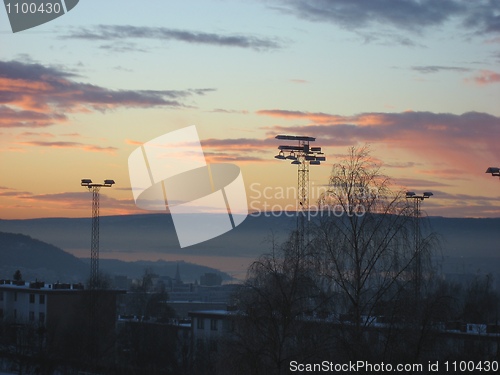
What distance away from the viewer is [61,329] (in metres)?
82.9

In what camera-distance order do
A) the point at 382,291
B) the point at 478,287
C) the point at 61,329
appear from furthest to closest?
the point at 478,287 < the point at 61,329 < the point at 382,291

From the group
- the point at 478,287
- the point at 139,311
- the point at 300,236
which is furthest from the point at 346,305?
the point at 139,311

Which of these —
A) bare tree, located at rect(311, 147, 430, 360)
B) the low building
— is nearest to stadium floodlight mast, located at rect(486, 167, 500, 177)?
bare tree, located at rect(311, 147, 430, 360)

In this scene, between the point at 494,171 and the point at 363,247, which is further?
the point at 494,171

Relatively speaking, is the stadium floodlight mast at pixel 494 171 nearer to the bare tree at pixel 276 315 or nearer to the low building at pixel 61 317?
the bare tree at pixel 276 315

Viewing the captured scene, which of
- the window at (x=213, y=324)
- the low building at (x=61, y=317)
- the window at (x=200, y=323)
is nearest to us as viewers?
the low building at (x=61, y=317)

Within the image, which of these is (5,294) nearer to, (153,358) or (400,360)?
(153,358)

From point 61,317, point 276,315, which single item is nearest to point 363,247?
point 276,315

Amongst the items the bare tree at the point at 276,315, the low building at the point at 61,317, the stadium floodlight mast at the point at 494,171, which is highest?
the stadium floodlight mast at the point at 494,171

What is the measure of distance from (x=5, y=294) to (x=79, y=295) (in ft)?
35.1

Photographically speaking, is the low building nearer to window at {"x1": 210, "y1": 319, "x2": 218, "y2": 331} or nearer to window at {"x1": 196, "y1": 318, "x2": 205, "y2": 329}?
window at {"x1": 196, "y1": 318, "x2": 205, "y2": 329}

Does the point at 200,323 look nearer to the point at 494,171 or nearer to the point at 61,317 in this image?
the point at 61,317

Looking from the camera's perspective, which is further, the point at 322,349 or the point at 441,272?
the point at 441,272

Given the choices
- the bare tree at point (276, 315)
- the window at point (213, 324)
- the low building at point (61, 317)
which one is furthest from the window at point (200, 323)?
the bare tree at point (276, 315)
